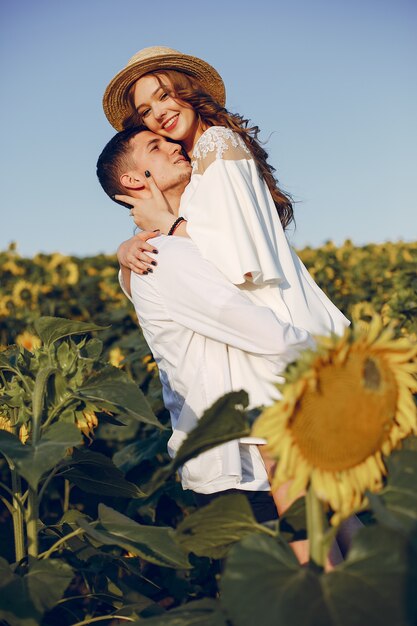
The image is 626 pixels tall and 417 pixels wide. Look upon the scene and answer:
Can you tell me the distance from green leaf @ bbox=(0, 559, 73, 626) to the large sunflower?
529 mm

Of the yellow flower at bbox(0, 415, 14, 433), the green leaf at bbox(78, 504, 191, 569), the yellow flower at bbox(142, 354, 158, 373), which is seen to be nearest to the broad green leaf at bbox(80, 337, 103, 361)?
the yellow flower at bbox(0, 415, 14, 433)

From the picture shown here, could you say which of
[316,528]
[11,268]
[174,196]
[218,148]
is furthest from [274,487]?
[11,268]

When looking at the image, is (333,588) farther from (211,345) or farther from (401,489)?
(211,345)

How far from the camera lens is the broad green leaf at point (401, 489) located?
1.14m

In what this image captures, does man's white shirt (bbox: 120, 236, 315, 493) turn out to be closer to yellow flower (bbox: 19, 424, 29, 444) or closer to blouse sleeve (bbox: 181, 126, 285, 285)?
blouse sleeve (bbox: 181, 126, 285, 285)

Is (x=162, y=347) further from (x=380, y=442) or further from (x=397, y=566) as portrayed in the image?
(x=397, y=566)

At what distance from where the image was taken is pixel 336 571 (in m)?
1.02

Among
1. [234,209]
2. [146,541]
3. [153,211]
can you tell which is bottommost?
[146,541]

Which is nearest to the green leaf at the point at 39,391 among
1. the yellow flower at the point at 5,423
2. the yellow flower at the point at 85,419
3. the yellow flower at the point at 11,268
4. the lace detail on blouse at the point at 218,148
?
the yellow flower at the point at 85,419

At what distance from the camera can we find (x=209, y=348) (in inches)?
78.6

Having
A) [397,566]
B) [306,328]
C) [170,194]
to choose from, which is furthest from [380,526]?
[170,194]

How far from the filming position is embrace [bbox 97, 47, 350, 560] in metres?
1.87

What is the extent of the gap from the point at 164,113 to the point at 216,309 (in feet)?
3.16

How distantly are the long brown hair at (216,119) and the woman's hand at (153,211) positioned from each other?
0.96 ft
